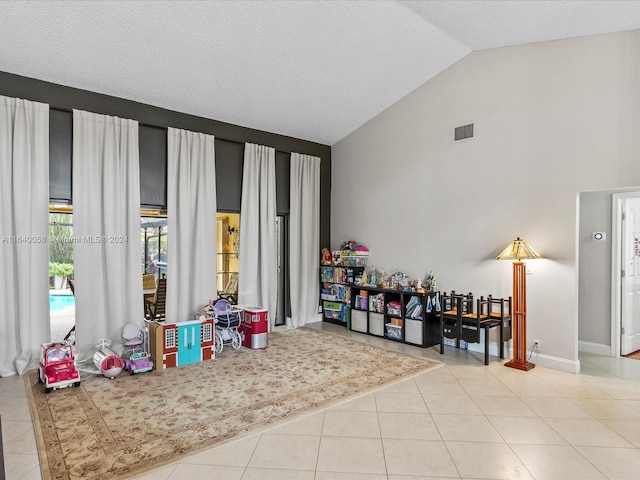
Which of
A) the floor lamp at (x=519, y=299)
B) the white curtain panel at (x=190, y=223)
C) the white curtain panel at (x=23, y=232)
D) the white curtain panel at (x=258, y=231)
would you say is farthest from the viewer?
the white curtain panel at (x=258, y=231)

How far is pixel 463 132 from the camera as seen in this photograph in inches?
214


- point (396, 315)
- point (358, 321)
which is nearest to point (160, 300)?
point (358, 321)

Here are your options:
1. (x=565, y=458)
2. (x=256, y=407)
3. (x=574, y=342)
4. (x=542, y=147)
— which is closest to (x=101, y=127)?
(x=256, y=407)

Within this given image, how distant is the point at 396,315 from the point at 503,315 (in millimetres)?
1458

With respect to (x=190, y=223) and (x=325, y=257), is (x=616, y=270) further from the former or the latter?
(x=190, y=223)

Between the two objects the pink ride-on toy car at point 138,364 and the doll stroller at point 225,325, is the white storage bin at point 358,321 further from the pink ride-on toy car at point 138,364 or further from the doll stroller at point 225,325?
the pink ride-on toy car at point 138,364

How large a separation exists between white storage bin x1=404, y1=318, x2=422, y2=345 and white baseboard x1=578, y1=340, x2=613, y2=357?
213 centimetres

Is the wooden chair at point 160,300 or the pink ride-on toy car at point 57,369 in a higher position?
the wooden chair at point 160,300

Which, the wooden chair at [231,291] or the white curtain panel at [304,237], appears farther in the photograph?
the white curtain panel at [304,237]

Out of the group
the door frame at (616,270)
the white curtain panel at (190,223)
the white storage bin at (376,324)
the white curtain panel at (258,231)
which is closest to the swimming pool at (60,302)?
the white curtain panel at (190,223)

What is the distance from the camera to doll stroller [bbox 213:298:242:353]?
5191mm

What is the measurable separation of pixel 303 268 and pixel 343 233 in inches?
39.2

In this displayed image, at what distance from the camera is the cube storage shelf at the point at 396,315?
5449 millimetres

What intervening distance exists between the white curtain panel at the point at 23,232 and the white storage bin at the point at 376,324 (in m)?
4.16
